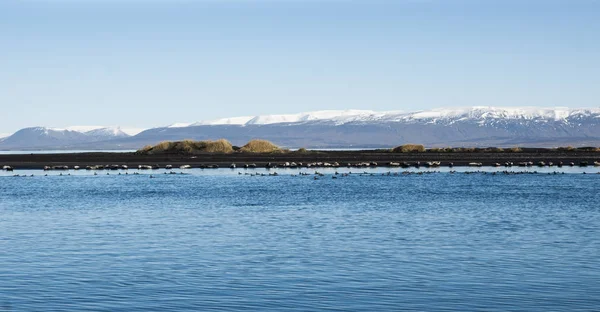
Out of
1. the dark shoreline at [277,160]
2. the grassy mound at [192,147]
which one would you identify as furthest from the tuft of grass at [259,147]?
the dark shoreline at [277,160]

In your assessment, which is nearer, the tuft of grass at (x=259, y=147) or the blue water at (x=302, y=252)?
the blue water at (x=302, y=252)

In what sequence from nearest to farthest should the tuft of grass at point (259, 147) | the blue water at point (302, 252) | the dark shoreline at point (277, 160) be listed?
the blue water at point (302, 252)
the dark shoreline at point (277, 160)
the tuft of grass at point (259, 147)

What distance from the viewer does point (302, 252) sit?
26.0 m

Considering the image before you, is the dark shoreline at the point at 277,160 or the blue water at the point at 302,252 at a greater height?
the dark shoreline at the point at 277,160

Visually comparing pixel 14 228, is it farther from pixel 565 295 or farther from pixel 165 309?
pixel 565 295

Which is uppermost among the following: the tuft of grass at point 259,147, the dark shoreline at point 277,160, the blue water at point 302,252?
the tuft of grass at point 259,147

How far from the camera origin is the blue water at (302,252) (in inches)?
753

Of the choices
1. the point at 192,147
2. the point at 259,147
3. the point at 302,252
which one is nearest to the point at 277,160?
the point at 192,147

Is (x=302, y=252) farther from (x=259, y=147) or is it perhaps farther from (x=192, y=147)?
(x=259, y=147)

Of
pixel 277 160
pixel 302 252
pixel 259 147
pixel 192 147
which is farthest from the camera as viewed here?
pixel 259 147

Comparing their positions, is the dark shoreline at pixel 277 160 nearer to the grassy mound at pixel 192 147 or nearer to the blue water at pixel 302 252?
the grassy mound at pixel 192 147

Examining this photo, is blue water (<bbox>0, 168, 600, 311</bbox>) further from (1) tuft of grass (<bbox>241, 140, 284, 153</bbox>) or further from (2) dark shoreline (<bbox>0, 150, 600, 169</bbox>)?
(1) tuft of grass (<bbox>241, 140, 284, 153</bbox>)

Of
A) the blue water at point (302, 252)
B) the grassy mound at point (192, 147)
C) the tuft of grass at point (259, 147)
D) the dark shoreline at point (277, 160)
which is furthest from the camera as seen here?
the tuft of grass at point (259, 147)

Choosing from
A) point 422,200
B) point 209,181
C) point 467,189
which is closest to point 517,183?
point 467,189
